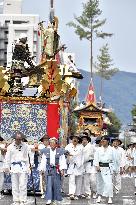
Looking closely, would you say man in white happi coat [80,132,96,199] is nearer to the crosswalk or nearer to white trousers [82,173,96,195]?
white trousers [82,173,96,195]

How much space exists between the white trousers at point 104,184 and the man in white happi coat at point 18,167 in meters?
2.21

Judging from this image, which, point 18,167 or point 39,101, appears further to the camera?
point 39,101

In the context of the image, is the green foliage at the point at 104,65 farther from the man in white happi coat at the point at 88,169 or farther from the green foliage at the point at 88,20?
the man in white happi coat at the point at 88,169

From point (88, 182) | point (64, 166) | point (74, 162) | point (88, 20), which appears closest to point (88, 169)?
point (88, 182)

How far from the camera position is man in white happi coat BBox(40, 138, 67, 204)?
44.0ft

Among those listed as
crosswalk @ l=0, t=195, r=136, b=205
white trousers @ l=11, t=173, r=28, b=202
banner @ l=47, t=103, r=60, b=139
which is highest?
banner @ l=47, t=103, r=60, b=139

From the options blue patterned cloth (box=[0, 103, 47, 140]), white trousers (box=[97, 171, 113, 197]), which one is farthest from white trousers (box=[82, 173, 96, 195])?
blue patterned cloth (box=[0, 103, 47, 140])

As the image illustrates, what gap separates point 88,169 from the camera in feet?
53.0

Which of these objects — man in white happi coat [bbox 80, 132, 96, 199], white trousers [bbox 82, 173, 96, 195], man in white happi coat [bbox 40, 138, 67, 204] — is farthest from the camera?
white trousers [bbox 82, 173, 96, 195]

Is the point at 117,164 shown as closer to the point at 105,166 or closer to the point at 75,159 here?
the point at 75,159

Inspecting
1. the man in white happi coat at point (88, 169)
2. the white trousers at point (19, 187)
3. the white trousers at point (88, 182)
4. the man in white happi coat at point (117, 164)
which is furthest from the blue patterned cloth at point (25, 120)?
the white trousers at point (19, 187)

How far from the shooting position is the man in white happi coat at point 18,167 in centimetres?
1350

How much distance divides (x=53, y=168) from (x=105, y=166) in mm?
1814

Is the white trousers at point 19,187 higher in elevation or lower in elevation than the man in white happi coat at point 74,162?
lower
